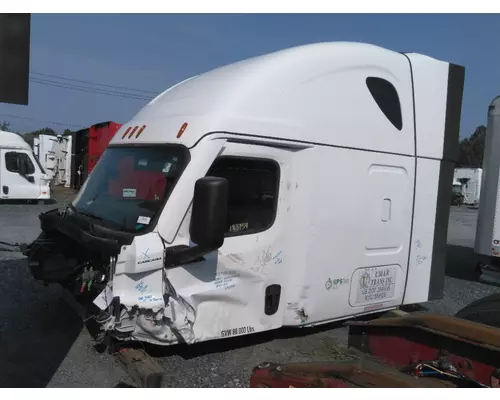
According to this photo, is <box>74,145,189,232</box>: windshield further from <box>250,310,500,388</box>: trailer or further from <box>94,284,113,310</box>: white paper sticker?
<box>250,310,500,388</box>: trailer

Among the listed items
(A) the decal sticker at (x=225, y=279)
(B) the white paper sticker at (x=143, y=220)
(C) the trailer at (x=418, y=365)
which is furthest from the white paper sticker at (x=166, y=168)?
(C) the trailer at (x=418, y=365)

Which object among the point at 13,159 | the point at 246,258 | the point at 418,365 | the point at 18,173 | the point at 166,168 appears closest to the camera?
the point at 418,365

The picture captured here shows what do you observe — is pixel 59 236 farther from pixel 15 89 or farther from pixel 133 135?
pixel 15 89

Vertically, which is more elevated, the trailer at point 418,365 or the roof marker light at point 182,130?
the roof marker light at point 182,130

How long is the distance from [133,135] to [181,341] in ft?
6.75

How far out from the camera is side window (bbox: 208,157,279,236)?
4.21 m

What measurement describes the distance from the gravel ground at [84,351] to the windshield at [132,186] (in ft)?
4.26

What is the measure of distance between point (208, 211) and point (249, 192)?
883 millimetres

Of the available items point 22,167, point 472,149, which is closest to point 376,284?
point 22,167

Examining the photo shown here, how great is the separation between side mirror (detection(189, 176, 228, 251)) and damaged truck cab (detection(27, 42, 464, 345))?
0.03ft

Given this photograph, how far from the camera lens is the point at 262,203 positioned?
441cm

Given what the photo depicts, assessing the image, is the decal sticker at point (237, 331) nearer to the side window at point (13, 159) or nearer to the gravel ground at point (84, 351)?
Result: the gravel ground at point (84, 351)

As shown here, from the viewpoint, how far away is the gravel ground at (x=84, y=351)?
4.05m

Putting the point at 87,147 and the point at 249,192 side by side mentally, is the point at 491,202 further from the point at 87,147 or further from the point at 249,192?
the point at 87,147
